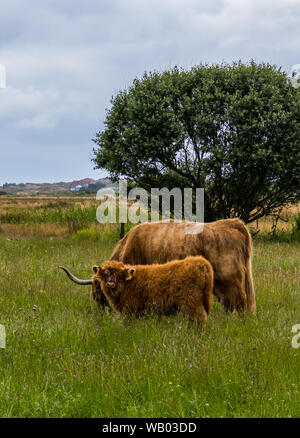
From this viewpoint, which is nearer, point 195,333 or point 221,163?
point 195,333

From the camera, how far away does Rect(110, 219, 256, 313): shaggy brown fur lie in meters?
6.71

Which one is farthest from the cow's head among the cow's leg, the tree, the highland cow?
the tree

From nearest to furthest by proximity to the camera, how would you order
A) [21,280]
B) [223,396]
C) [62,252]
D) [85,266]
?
1. [223,396]
2. [21,280]
3. [85,266]
4. [62,252]

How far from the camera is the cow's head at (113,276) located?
252 inches

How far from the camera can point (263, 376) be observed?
15.0ft

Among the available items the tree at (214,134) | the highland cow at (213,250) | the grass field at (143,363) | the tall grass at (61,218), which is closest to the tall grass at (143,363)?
the grass field at (143,363)

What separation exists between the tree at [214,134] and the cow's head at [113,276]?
33.0ft

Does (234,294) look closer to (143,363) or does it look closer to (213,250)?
(213,250)

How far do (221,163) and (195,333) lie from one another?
11.2 meters

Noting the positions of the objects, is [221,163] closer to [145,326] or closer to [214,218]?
[214,218]

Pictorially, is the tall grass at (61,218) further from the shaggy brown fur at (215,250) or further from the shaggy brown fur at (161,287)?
the shaggy brown fur at (161,287)

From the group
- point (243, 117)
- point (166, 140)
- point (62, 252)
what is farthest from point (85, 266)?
point (243, 117)
